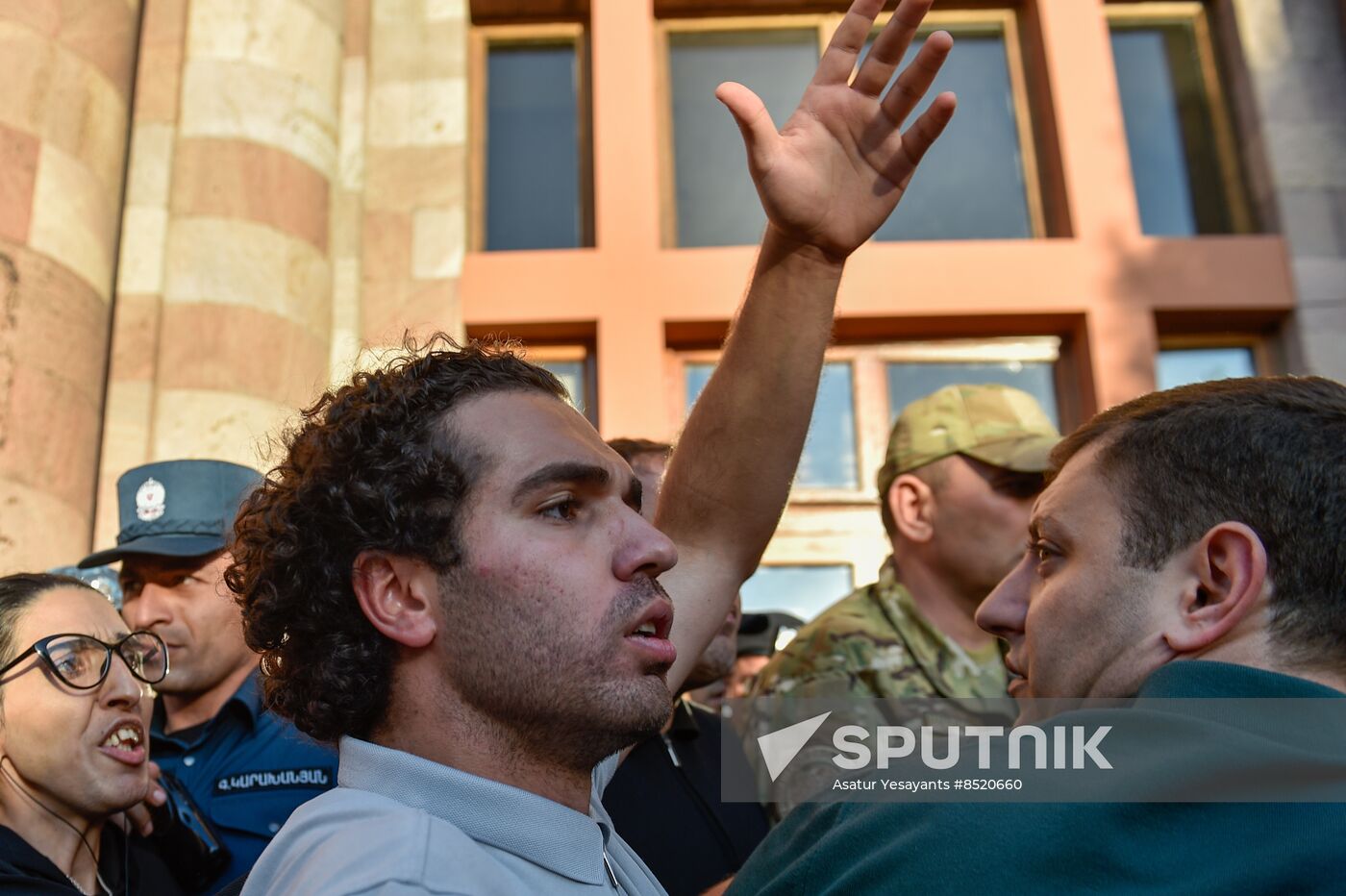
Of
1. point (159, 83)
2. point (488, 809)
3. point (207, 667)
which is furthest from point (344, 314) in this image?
point (488, 809)

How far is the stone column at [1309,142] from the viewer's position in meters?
6.64

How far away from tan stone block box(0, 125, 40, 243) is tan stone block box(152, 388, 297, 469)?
95 cm

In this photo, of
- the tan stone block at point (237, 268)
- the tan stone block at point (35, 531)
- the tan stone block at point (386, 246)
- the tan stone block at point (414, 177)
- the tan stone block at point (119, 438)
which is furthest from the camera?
the tan stone block at point (414, 177)

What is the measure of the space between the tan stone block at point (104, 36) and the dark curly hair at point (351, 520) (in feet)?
14.6

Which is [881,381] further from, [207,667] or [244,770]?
[244,770]

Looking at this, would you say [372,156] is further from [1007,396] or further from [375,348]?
[1007,396]

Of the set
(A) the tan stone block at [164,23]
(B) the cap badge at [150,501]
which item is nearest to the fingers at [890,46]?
(B) the cap badge at [150,501]

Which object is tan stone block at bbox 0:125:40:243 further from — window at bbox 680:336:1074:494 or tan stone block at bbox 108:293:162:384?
window at bbox 680:336:1074:494

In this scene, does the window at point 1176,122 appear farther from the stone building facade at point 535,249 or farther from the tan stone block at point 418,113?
the tan stone block at point 418,113

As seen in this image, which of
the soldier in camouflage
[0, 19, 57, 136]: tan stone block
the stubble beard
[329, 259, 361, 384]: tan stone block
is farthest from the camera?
→ [329, 259, 361, 384]: tan stone block

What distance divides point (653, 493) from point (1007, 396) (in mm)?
1159

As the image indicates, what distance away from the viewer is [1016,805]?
4.56 feet

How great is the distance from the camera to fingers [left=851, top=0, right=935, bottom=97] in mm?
2141

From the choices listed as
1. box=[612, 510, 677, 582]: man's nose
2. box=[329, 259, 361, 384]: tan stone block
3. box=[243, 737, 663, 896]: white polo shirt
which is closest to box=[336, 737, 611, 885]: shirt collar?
box=[243, 737, 663, 896]: white polo shirt
